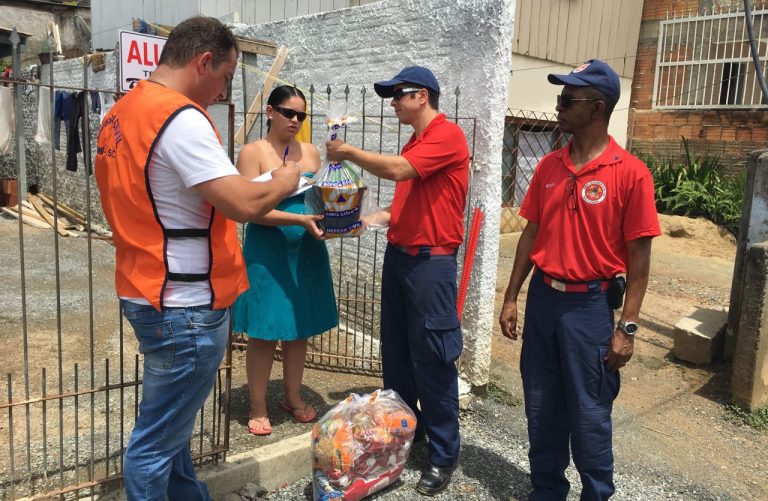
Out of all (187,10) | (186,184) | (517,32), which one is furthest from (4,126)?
(186,184)

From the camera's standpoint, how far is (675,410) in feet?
14.1

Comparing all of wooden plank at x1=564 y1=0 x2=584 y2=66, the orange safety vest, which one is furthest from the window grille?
the orange safety vest

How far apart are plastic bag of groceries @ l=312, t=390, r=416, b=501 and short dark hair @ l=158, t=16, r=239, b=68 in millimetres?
1661

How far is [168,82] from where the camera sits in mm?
1939

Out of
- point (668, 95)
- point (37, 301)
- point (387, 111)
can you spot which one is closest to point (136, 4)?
point (37, 301)

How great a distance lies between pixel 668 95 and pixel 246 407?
10985 millimetres

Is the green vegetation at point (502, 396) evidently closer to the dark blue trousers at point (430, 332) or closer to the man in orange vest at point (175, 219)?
the dark blue trousers at point (430, 332)

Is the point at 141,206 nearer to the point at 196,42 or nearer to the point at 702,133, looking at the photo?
the point at 196,42

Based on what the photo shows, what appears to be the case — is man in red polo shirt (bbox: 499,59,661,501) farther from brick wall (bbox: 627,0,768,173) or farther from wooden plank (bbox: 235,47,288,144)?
brick wall (bbox: 627,0,768,173)

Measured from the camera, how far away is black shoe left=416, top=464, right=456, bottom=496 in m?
2.98

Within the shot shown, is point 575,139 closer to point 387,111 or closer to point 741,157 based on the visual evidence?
point 387,111

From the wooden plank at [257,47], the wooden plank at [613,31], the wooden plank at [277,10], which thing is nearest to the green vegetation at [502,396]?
the wooden plank at [257,47]

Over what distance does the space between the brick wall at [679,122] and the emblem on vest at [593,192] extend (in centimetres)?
1032

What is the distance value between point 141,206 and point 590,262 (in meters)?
1.76
